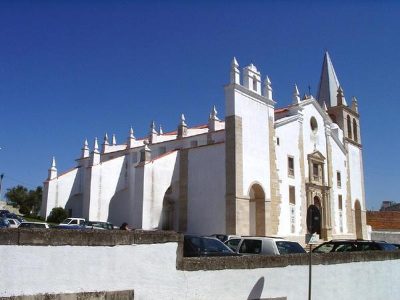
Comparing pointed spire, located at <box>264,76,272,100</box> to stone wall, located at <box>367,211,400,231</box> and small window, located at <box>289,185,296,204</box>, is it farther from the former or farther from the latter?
stone wall, located at <box>367,211,400,231</box>

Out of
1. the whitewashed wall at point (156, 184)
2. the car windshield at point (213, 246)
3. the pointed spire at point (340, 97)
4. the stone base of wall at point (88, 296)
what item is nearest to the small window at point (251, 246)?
the car windshield at point (213, 246)

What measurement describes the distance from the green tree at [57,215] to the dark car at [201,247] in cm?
2724

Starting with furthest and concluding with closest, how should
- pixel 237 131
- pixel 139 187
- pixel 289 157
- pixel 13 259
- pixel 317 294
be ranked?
pixel 289 157 < pixel 139 187 < pixel 237 131 < pixel 317 294 < pixel 13 259

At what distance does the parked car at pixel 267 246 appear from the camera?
14.0 metres

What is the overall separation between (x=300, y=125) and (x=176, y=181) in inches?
457

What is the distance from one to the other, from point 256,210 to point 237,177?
385 centimetres

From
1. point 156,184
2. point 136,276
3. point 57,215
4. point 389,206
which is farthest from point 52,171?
point 389,206

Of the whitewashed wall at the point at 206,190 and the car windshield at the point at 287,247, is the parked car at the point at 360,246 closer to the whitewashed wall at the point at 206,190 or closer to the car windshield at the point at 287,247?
the car windshield at the point at 287,247

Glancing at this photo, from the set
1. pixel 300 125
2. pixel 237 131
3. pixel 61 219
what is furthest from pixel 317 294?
pixel 61 219

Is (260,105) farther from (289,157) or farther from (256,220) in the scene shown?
(256,220)

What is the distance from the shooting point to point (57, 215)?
3700 cm

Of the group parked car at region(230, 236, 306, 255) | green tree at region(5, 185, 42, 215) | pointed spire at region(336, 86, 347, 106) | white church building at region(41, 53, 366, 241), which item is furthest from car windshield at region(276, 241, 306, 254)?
green tree at region(5, 185, 42, 215)

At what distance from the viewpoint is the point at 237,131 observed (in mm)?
27938

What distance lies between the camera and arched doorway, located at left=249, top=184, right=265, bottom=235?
96.0 ft
